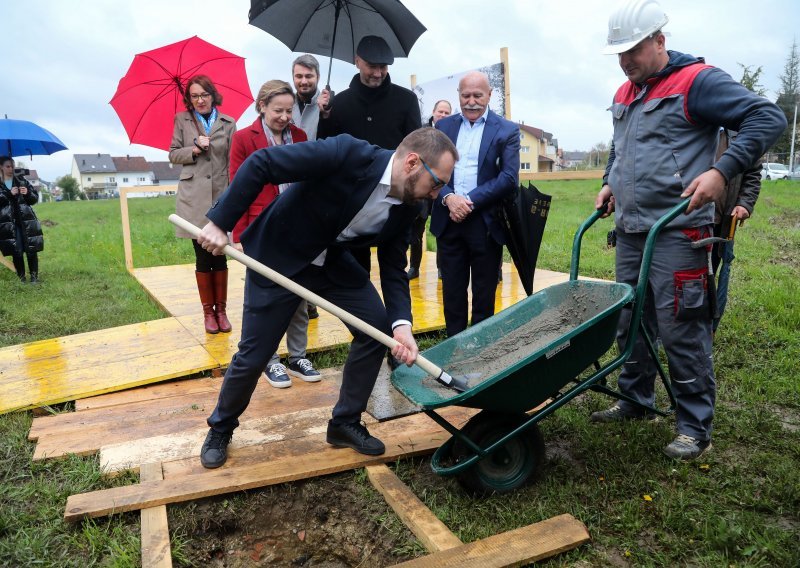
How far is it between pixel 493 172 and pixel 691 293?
5.06 feet

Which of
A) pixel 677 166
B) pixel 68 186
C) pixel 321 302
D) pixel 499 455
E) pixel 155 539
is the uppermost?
pixel 677 166

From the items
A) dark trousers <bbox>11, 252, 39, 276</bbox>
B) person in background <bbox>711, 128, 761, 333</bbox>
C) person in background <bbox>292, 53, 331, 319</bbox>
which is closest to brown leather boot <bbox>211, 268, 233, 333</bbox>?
person in background <bbox>292, 53, 331, 319</bbox>

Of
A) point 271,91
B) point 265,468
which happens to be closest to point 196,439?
point 265,468

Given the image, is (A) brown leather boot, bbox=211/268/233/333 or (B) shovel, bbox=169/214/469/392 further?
(A) brown leather boot, bbox=211/268/233/333

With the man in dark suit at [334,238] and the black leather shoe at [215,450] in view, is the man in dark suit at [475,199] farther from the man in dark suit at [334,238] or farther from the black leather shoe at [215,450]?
the black leather shoe at [215,450]

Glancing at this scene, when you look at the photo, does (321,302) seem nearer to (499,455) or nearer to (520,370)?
(520,370)

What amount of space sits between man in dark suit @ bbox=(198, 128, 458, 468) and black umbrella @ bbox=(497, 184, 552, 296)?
127cm

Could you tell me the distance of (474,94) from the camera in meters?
3.92

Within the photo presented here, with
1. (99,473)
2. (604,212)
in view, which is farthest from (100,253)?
(604,212)

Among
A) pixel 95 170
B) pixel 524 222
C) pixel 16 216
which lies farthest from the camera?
pixel 95 170

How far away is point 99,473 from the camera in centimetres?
283

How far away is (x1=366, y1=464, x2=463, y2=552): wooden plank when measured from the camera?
7.64ft

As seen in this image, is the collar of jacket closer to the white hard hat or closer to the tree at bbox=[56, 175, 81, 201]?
the white hard hat

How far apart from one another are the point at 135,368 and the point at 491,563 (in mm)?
2934
